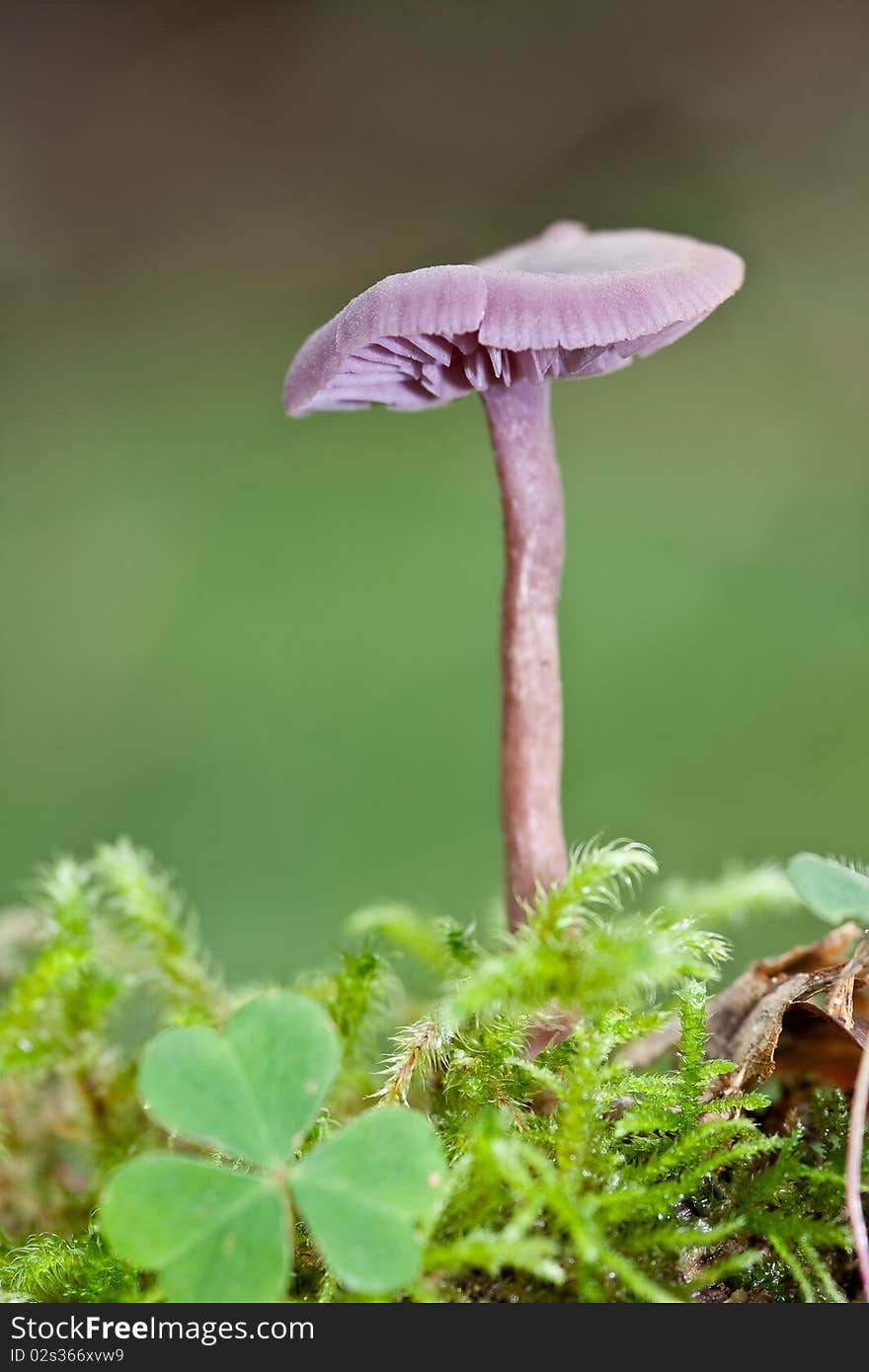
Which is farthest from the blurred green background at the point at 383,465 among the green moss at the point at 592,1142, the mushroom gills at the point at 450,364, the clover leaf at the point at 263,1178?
the clover leaf at the point at 263,1178

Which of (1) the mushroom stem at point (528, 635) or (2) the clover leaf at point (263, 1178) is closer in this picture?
(2) the clover leaf at point (263, 1178)

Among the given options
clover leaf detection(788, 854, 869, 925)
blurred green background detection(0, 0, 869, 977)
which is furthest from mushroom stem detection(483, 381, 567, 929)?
blurred green background detection(0, 0, 869, 977)

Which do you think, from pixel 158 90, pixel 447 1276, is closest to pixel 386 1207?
pixel 447 1276

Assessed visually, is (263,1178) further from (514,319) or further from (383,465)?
(383,465)

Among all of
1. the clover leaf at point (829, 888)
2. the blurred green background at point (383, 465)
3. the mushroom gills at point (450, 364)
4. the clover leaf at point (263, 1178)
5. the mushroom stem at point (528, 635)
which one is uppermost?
the blurred green background at point (383, 465)

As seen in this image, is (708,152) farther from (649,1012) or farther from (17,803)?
(649,1012)

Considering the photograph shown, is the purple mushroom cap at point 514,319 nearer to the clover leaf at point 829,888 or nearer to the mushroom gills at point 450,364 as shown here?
the mushroom gills at point 450,364
